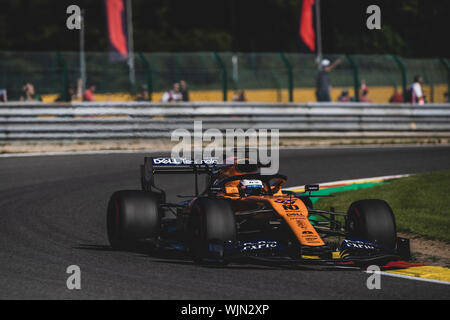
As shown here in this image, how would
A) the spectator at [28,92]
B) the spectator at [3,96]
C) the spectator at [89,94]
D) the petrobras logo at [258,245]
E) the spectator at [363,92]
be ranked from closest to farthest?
the petrobras logo at [258,245] → the spectator at [3,96] → the spectator at [28,92] → the spectator at [89,94] → the spectator at [363,92]

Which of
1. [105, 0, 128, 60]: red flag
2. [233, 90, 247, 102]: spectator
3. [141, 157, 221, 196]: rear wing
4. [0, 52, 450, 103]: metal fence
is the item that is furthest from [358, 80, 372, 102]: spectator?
[141, 157, 221, 196]: rear wing

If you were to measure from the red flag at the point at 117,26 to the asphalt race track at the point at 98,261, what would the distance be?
52.4ft

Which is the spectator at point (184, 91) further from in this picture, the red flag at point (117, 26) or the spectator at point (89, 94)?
the red flag at point (117, 26)

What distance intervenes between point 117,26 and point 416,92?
13276 millimetres

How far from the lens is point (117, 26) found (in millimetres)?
32188

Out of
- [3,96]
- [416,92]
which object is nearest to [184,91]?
[3,96]

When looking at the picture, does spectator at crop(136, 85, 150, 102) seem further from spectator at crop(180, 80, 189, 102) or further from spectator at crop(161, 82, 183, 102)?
spectator at crop(180, 80, 189, 102)

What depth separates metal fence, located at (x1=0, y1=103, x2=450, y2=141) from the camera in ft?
60.7

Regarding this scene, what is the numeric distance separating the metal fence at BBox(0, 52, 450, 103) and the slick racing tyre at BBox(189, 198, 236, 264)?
40.8 ft

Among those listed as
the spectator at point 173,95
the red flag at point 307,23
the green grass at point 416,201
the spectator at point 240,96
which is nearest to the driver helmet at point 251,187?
the green grass at point 416,201

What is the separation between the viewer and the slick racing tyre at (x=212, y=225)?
800 centimetres
